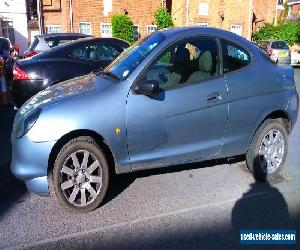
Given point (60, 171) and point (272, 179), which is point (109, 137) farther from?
point (272, 179)

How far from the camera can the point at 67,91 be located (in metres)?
4.11

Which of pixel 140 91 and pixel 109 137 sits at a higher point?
pixel 140 91

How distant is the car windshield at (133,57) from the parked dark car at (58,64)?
3233 mm

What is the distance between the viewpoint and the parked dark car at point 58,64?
293 inches

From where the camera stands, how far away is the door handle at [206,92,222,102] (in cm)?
420

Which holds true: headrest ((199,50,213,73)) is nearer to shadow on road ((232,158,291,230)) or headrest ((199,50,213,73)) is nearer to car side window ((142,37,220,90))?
car side window ((142,37,220,90))

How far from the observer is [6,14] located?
85.7ft

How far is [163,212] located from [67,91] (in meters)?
1.69

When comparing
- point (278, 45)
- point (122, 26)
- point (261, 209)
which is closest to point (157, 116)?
point (261, 209)

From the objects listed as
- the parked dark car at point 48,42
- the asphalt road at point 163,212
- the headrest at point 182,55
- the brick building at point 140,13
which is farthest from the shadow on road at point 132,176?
the brick building at point 140,13

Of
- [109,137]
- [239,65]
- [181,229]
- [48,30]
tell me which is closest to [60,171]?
[109,137]

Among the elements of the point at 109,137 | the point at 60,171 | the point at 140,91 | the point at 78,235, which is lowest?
the point at 78,235

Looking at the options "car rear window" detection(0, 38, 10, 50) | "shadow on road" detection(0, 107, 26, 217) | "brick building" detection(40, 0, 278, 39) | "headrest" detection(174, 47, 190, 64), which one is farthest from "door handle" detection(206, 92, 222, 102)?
"brick building" detection(40, 0, 278, 39)

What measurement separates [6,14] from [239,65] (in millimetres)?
25387
